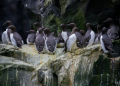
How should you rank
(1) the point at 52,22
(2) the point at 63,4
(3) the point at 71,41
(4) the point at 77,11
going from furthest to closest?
(1) the point at 52,22, (2) the point at 63,4, (4) the point at 77,11, (3) the point at 71,41

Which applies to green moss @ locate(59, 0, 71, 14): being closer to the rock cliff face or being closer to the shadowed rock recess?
the rock cliff face

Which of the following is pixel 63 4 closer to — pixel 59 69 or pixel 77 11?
pixel 77 11

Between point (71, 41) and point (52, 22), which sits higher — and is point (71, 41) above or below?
below

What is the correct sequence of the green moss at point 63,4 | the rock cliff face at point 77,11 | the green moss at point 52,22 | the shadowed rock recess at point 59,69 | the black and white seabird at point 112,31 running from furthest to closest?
1. the green moss at point 52,22
2. the green moss at point 63,4
3. the rock cliff face at point 77,11
4. the black and white seabird at point 112,31
5. the shadowed rock recess at point 59,69

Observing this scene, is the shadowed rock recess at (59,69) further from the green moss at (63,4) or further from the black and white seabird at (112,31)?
the green moss at (63,4)

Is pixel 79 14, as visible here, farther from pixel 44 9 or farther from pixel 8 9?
pixel 8 9

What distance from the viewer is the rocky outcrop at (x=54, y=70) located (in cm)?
779

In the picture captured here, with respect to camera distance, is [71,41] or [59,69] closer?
Result: [59,69]

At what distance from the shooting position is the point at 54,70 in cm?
818

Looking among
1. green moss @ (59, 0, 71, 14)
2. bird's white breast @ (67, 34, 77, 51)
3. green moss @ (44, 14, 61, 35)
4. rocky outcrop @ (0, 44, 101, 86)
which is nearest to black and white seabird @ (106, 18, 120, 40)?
rocky outcrop @ (0, 44, 101, 86)

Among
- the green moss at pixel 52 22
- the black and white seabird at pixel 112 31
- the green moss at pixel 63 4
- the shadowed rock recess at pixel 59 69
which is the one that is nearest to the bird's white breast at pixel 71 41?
the shadowed rock recess at pixel 59 69

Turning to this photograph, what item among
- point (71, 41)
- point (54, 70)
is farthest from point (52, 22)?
point (54, 70)

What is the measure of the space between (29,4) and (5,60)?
202 inches

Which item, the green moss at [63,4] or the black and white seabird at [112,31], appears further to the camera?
the green moss at [63,4]
